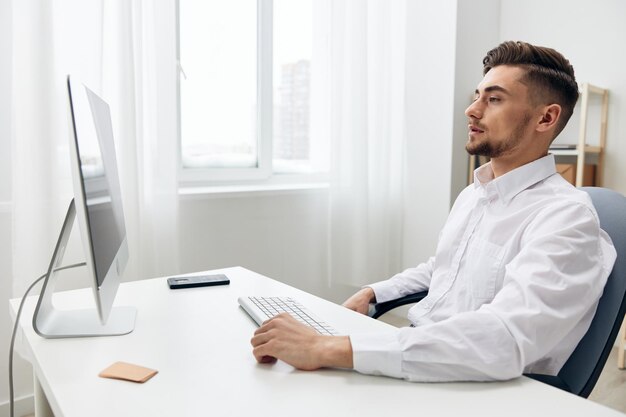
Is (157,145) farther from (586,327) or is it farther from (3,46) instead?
(586,327)

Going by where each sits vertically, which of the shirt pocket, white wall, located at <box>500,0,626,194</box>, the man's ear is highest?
white wall, located at <box>500,0,626,194</box>

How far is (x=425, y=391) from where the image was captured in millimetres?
845

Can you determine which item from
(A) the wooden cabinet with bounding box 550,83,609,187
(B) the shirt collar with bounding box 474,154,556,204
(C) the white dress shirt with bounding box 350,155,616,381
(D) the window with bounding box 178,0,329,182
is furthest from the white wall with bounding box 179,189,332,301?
(B) the shirt collar with bounding box 474,154,556,204

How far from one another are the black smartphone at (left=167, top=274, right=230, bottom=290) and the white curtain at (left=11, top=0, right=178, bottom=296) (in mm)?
705

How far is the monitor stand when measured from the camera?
1066 millimetres

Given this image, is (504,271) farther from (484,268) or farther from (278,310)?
(278,310)

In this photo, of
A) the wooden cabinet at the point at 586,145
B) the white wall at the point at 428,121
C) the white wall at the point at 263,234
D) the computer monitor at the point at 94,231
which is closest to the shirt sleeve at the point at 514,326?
the computer monitor at the point at 94,231

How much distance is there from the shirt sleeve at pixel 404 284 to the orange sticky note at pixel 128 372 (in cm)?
73

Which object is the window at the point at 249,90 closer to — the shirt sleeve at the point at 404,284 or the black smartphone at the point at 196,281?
the black smartphone at the point at 196,281

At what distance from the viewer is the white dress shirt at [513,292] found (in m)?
0.88

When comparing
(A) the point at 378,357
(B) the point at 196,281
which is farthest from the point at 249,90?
(A) the point at 378,357

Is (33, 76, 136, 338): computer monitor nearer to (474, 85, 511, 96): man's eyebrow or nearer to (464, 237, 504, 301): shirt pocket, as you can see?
(464, 237, 504, 301): shirt pocket

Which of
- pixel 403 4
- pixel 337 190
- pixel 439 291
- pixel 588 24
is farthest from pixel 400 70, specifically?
pixel 439 291

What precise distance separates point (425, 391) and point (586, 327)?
0.43 m
